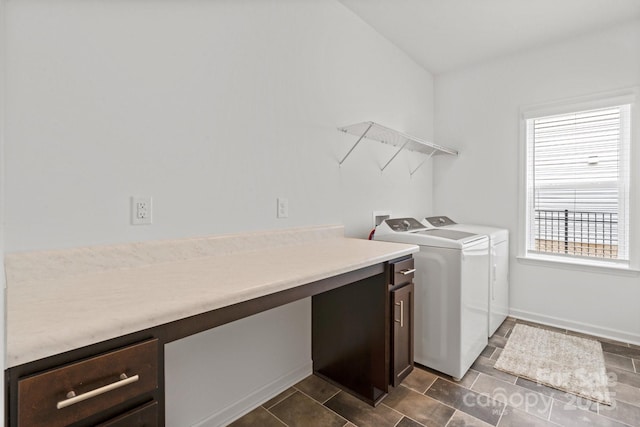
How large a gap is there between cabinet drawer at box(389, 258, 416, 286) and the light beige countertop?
2.4 inches

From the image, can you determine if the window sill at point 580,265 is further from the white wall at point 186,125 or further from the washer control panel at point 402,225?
the white wall at point 186,125

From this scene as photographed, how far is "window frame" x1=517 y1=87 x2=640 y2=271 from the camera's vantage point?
2.52 m

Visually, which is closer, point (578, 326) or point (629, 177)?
point (629, 177)

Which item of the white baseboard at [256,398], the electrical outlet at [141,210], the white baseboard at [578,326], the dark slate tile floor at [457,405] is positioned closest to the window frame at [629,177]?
the white baseboard at [578,326]

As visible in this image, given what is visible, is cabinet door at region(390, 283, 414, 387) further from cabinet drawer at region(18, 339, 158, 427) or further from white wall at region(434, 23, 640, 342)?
white wall at region(434, 23, 640, 342)

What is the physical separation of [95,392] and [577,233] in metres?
3.49

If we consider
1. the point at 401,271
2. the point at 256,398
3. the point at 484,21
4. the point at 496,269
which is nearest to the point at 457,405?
the point at 401,271

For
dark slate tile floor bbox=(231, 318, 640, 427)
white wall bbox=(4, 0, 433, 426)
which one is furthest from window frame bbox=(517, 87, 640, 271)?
white wall bbox=(4, 0, 433, 426)

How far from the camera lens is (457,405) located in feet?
5.90

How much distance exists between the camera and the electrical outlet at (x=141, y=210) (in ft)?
4.37

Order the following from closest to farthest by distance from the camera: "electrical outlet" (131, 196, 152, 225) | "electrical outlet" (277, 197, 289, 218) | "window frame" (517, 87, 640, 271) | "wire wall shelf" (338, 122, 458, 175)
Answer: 1. "electrical outlet" (131, 196, 152, 225)
2. "electrical outlet" (277, 197, 289, 218)
3. "wire wall shelf" (338, 122, 458, 175)
4. "window frame" (517, 87, 640, 271)

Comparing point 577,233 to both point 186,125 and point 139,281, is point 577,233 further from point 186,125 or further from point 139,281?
point 139,281

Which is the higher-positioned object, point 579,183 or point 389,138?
point 389,138

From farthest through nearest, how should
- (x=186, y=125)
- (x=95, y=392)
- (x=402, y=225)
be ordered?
(x=402, y=225) < (x=186, y=125) < (x=95, y=392)
